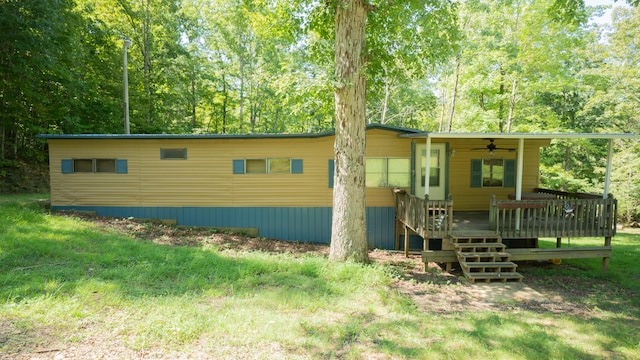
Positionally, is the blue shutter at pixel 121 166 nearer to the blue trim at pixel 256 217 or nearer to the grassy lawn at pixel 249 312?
the blue trim at pixel 256 217

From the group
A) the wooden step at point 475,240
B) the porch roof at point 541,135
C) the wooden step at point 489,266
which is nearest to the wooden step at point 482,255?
the wooden step at point 489,266

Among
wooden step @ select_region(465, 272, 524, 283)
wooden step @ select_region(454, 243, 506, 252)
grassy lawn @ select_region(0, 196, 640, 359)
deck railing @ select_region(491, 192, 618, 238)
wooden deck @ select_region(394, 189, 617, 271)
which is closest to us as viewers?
grassy lawn @ select_region(0, 196, 640, 359)

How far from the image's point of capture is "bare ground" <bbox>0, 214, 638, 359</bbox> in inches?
126

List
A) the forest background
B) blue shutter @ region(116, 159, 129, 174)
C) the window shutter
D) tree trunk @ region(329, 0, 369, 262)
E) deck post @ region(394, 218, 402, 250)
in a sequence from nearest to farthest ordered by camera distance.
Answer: tree trunk @ region(329, 0, 369, 262) < the forest background < deck post @ region(394, 218, 402, 250) < blue shutter @ region(116, 159, 129, 174) < the window shutter

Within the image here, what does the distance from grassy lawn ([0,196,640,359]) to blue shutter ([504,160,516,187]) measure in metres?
4.25

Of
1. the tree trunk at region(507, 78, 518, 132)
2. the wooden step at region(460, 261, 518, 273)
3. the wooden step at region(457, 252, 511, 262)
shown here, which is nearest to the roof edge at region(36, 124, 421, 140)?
the wooden step at region(457, 252, 511, 262)

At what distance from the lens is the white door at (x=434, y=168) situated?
1018 centimetres

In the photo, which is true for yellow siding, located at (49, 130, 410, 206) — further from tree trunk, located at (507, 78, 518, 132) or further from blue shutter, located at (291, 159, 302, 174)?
tree trunk, located at (507, 78, 518, 132)

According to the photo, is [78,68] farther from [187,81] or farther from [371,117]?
[371,117]

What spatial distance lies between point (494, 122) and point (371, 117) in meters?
11.1

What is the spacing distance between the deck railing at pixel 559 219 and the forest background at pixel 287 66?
4.14m

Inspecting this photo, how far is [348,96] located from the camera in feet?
22.7

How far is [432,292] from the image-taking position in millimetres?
6160

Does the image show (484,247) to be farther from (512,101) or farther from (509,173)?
(512,101)
